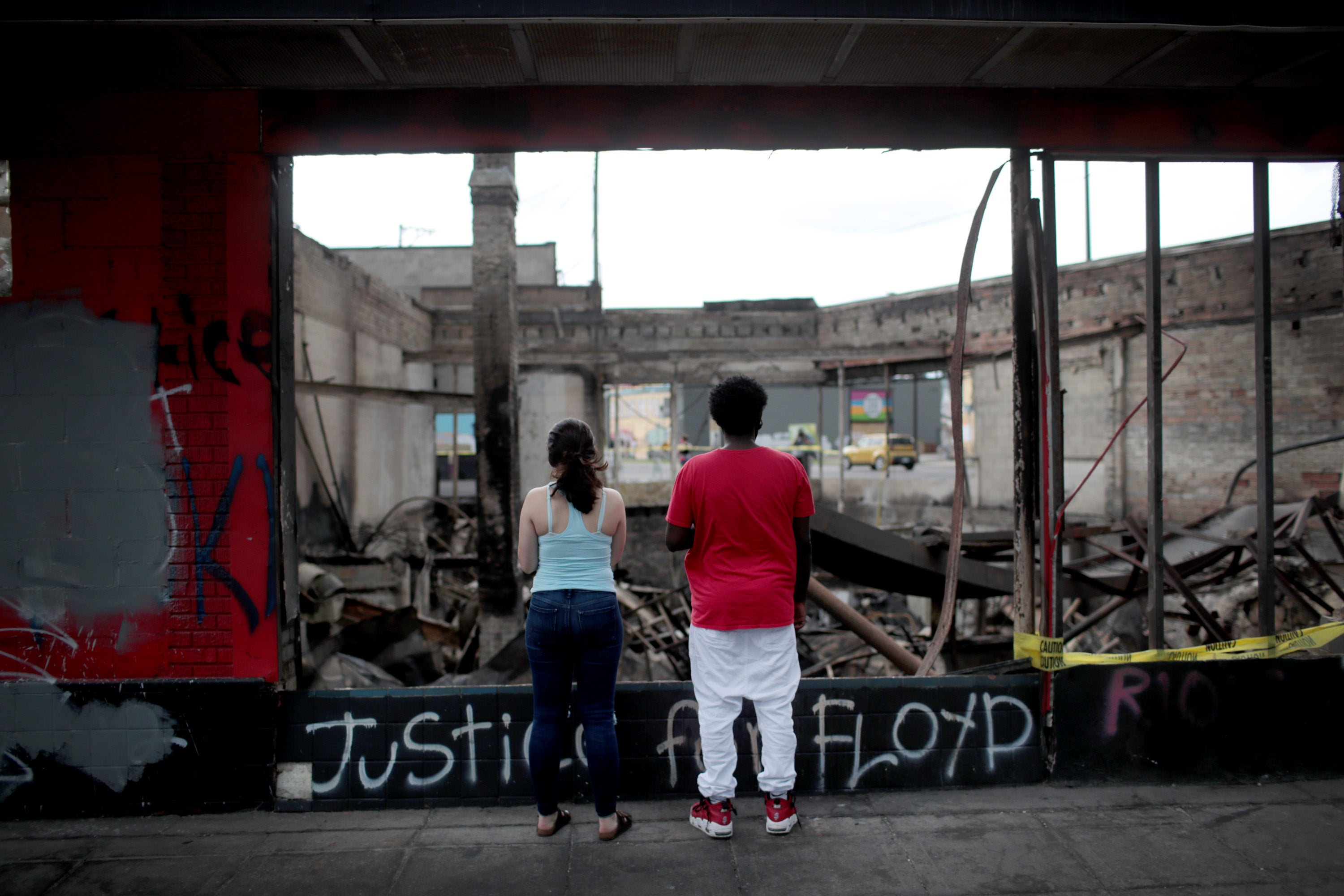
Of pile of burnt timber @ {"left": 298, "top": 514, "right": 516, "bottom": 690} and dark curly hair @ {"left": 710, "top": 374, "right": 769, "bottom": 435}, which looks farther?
pile of burnt timber @ {"left": 298, "top": 514, "right": 516, "bottom": 690}

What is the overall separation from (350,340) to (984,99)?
1068 cm

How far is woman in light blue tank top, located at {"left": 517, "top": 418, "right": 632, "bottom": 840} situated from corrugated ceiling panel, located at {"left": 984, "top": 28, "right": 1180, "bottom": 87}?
7.88 feet

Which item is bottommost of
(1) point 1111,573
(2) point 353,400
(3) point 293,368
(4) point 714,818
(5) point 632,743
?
(4) point 714,818

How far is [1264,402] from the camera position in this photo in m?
3.44

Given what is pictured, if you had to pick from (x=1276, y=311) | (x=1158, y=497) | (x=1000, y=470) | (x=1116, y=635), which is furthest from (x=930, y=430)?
(x=1158, y=497)

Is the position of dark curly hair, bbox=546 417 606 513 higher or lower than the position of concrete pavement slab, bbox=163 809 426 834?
higher

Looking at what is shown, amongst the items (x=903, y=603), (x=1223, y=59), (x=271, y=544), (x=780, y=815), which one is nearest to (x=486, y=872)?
(x=780, y=815)

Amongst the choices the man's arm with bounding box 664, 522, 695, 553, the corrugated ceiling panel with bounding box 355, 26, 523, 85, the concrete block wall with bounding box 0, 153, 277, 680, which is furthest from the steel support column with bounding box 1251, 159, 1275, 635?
the concrete block wall with bounding box 0, 153, 277, 680

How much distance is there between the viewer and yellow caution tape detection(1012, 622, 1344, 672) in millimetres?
3365

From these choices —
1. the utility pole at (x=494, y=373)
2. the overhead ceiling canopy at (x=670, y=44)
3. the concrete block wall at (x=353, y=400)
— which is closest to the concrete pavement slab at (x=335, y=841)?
the overhead ceiling canopy at (x=670, y=44)

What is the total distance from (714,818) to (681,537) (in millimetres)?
Result: 1152

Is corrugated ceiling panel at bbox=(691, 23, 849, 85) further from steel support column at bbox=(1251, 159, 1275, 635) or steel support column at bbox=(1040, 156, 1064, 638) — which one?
steel support column at bbox=(1251, 159, 1275, 635)

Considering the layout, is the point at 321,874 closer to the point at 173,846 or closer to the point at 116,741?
the point at 173,846

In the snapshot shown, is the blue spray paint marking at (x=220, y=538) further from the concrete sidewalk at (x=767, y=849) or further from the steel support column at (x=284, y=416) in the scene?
the concrete sidewalk at (x=767, y=849)
